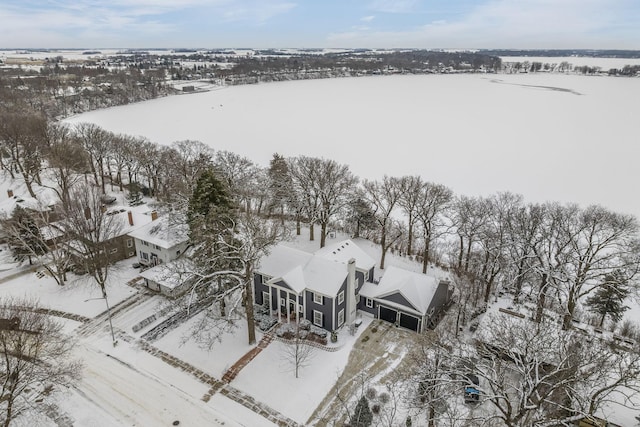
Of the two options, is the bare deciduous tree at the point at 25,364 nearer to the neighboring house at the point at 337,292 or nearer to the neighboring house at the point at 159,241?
the neighboring house at the point at 159,241

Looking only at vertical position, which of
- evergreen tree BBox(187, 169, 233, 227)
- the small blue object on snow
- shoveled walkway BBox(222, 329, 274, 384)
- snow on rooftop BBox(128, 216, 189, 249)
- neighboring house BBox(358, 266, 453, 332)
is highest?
evergreen tree BBox(187, 169, 233, 227)

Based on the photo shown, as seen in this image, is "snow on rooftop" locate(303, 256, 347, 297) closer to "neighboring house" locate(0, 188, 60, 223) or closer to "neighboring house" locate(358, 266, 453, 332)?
"neighboring house" locate(358, 266, 453, 332)

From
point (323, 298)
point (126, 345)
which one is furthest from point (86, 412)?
point (323, 298)

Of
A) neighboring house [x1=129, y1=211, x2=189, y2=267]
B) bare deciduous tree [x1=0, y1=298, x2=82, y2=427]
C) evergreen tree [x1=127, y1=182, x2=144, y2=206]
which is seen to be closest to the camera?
bare deciduous tree [x1=0, y1=298, x2=82, y2=427]

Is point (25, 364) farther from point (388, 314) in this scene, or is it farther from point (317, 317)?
point (388, 314)

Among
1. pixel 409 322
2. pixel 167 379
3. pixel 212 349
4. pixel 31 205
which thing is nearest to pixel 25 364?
pixel 167 379

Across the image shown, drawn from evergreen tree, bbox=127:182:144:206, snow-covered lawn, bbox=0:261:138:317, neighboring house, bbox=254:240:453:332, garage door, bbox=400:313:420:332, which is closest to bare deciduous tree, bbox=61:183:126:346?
snow-covered lawn, bbox=0:261:138:317
